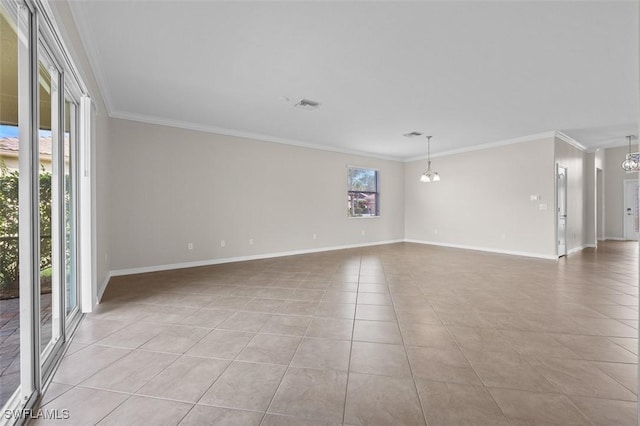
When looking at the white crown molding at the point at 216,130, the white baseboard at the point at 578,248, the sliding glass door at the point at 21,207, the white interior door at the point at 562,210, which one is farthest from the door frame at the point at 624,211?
the sliding glass door at the point at 21,207

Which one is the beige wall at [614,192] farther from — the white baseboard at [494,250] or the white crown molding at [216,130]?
the white crown molding at [216,130]

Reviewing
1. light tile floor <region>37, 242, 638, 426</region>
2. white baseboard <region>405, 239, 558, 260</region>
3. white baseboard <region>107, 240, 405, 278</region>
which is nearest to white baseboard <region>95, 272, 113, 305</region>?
light tile floor <region>37, 242, 638, 426</region>

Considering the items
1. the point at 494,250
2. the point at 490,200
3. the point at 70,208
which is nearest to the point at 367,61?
the point at 70,208

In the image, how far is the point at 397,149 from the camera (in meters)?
7.29

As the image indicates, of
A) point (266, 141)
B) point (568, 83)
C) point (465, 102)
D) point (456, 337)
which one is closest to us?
point (456, 337)

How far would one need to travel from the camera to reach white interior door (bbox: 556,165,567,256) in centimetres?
601

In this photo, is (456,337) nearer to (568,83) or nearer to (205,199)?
(568,83)

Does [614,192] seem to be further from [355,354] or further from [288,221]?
[355,354]

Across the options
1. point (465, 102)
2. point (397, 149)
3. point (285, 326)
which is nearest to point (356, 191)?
point (397, 149)

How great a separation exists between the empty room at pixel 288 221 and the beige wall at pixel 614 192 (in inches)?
126

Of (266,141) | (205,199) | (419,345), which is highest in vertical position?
(266,141)

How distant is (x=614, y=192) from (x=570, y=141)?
165 inches

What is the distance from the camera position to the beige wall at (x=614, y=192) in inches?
332

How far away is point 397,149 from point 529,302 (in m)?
4.91
